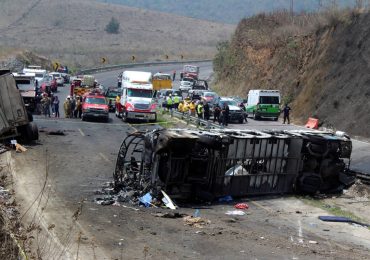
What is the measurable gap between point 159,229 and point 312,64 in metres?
40.3

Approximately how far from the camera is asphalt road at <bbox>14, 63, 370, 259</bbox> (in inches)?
562

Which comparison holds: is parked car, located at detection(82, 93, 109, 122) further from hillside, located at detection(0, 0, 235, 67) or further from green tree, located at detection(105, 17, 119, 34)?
green tree, located at detection(105, 17, 119, 34)

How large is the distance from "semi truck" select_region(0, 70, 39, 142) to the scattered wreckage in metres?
8.80

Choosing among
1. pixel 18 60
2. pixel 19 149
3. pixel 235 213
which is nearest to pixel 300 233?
pixel 235 213

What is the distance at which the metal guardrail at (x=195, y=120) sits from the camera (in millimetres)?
37062

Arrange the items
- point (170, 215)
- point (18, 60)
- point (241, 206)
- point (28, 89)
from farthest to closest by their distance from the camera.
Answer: point (18, 60) < point (28, 89) < point (241, 206) < point (170, 215)

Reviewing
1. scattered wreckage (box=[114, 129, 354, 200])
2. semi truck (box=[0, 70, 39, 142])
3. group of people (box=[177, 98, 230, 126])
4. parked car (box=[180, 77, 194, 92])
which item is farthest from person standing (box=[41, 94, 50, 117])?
parked car (box=[180, 77, 194, 92])

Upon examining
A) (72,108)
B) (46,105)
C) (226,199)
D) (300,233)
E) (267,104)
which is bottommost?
(72,108)

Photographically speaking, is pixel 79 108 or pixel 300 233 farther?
pixel 79 108

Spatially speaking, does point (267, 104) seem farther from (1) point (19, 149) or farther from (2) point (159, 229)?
(2) point (159, 229)

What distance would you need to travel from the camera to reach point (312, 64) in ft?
176

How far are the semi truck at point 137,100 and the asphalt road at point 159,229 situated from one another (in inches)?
692

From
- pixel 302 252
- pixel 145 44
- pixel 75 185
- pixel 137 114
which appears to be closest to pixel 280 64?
pixel 137 114

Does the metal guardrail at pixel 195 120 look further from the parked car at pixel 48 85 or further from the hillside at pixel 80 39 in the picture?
the hillside at pixel 80 39
